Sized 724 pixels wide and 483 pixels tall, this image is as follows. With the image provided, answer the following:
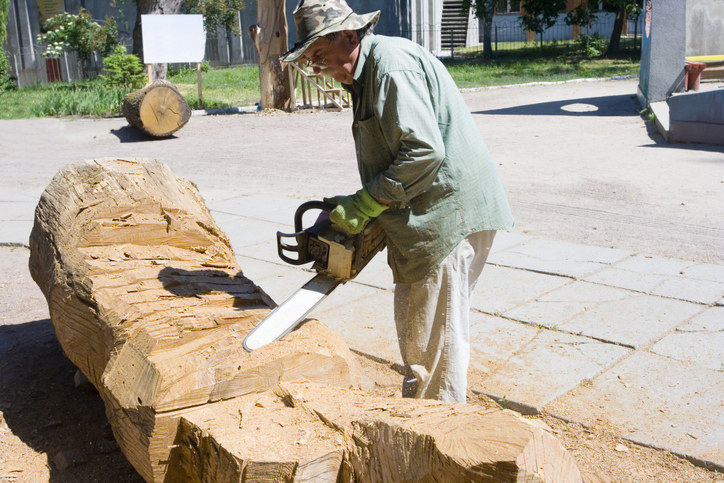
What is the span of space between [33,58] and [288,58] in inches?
1103

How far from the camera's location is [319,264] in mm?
2830

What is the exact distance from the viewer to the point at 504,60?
24.0 m

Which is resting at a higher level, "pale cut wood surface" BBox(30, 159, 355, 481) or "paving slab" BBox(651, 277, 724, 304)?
"pale cut wood surface" BBox(30, 159, 355, 481)

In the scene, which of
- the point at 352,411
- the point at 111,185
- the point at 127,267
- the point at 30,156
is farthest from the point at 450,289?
the point at 30,156

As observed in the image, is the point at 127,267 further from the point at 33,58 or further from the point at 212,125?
the point at 33,58

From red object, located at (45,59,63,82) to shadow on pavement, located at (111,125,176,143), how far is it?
15.2 metres

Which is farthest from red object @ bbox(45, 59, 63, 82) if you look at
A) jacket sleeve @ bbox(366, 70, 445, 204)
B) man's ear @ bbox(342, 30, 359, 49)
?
jacket sleeve @ bbox(366, 70, 445, 204)

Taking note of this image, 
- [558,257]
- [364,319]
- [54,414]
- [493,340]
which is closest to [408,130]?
[493,340]

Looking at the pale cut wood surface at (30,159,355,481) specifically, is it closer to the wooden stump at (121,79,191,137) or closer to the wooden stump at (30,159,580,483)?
the wooden stump at (30,159,580,483)

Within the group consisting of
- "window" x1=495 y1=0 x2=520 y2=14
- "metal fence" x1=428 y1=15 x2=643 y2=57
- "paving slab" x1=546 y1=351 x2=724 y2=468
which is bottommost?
"paving slab" x1=546 y1=351 x2=724 y2=468

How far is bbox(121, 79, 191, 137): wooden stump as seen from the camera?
38.8ft

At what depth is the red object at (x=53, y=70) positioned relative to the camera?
2592cm

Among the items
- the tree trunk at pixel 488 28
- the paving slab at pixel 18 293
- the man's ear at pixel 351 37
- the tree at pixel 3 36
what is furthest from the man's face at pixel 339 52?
the tree trunk at pixel 488 28

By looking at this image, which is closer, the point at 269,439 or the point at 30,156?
the point at 269,439
